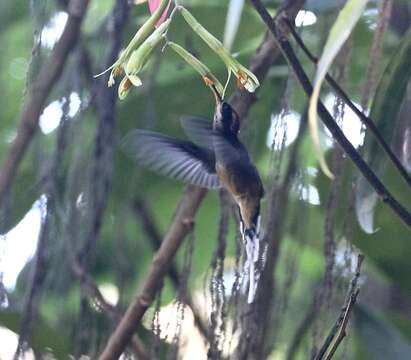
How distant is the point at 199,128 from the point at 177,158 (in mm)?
122

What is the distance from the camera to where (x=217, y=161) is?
1220 millimetres

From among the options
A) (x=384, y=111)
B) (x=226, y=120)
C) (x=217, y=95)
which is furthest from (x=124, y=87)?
(x=384, y=111)

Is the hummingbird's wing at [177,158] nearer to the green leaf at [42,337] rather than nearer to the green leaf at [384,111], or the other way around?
the green leaf at [384,111]

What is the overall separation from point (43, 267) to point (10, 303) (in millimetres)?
350

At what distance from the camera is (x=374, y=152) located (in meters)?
1.12

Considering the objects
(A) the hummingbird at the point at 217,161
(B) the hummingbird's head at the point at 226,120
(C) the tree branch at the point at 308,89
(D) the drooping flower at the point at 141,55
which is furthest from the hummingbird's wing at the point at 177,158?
(D) the drooping flower at the point at 141,55

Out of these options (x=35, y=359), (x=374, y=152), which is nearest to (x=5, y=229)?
(x=35, y=359)

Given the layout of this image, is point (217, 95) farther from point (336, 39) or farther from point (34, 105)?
point (34, 105)

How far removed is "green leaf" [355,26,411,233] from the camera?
3.59 feet

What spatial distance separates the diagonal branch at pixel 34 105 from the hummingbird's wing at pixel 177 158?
20 centimetres

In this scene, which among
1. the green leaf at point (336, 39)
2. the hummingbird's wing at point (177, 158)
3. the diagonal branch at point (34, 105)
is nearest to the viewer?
the green leaf at point (336, 39)

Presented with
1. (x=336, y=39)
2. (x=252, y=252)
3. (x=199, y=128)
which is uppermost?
(x=199, y=128)

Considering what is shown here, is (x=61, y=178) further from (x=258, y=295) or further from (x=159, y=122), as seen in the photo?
(x=258, y=295)

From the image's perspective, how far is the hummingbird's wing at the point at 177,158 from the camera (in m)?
1.22
